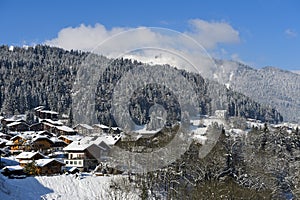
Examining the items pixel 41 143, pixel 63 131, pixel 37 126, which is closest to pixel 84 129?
pixel 63 131

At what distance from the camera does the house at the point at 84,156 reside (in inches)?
1184

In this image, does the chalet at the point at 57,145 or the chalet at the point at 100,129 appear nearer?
the chalet at the point at 57,145

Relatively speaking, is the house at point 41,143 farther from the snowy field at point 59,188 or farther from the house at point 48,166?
the snowy field at point 59,188

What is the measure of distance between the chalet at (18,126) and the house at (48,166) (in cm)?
2824

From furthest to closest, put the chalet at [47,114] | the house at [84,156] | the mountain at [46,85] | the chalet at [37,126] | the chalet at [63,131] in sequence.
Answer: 1. the mountain at [46,85]
2. the chalet at [47,114]
3. the chalet at [37,126]
4. the chalet at [63,131]
5. the house at [84,156]

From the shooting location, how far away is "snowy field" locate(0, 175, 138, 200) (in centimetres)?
1960

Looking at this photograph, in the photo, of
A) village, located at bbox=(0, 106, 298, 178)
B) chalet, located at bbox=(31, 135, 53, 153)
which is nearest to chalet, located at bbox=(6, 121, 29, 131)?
village, located at bbox=(0, 106, 298, 178)

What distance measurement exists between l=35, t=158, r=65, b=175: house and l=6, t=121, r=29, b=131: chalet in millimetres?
28235

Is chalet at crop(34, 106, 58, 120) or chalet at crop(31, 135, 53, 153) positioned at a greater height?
chalet at crop(34, 106, 58, 120)

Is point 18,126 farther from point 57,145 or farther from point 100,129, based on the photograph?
point 57,145

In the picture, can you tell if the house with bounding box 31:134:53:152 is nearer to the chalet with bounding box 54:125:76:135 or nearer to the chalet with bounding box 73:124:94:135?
the chalet with bounding box 54:125:76:135

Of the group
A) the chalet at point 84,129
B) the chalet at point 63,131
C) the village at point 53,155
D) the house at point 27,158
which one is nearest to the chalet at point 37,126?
the chalet at point 63,131

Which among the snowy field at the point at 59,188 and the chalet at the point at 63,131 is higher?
the chalet at the point at 63,131

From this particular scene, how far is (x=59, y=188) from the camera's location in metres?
22.2
